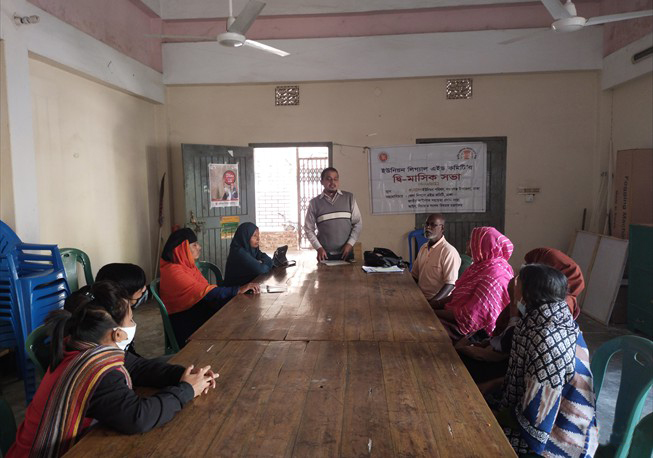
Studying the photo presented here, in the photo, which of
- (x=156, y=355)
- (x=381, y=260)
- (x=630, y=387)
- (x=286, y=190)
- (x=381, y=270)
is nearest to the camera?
(x=630, y=387)

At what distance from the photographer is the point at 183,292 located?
2.91m

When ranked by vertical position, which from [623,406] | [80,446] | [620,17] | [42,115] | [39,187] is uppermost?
[620,17]

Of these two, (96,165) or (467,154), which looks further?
(467,154)

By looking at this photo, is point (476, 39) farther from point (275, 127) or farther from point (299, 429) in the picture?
point (299, 429)

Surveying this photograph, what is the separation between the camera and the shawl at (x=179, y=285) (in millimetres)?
2918

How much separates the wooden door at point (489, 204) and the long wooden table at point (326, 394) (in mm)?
3681

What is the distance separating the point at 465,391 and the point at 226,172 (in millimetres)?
4935

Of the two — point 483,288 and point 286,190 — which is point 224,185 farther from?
point 483,288

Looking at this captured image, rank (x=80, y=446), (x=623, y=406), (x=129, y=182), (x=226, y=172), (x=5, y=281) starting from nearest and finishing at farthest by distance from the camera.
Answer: (x=80, y=446) → (x=623, y=406) → (x=5, y=281) → (x=129, y=182) → (x=226, y=172)

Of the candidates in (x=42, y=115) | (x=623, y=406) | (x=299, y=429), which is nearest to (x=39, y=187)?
(x=42, y=115)

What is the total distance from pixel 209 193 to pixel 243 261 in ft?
8.60

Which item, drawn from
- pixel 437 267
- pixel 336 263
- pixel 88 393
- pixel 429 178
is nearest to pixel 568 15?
pixel 437 267

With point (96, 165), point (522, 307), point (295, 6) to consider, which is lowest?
point (522, 307)

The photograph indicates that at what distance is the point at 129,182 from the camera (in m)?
5.50
